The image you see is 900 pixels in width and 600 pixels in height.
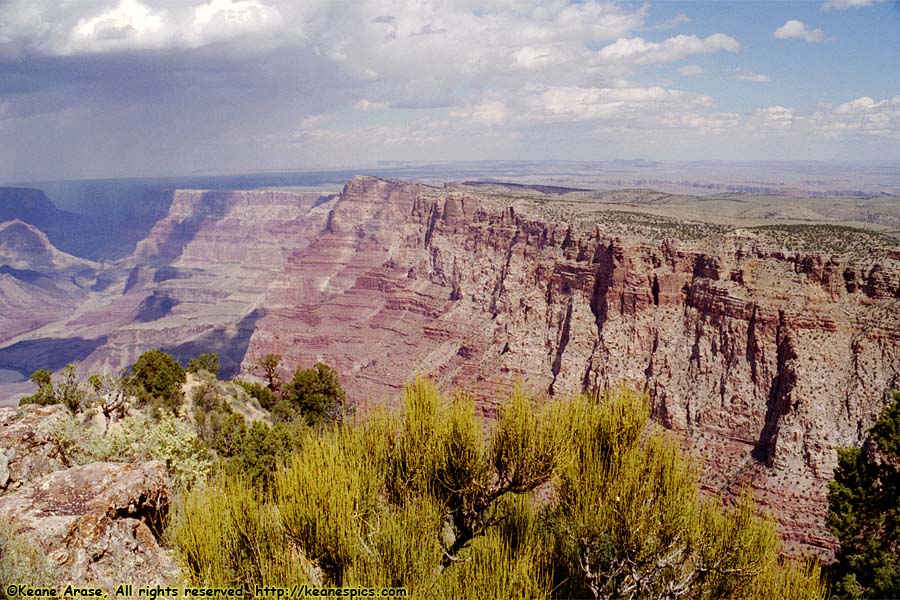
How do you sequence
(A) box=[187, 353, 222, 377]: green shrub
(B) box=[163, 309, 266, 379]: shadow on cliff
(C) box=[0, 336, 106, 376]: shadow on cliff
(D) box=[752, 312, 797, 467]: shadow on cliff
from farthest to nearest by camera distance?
(C) box=[0, 336, 106, 376]: shadow on cliff
(B) box=[163, 309, 266, 379]: shadow on cliff
(D) box=[752, 312, 797, 467]: shadow on cliff
(A) box=[187, 353, 222, 377]: green shrub

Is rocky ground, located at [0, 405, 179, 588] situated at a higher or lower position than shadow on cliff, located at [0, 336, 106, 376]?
higher

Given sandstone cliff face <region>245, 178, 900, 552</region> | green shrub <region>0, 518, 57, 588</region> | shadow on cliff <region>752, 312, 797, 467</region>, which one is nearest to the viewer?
green shrub <region>0, 518, 57, 588</region>

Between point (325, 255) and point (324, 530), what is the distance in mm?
158495

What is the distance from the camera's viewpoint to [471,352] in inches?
2926

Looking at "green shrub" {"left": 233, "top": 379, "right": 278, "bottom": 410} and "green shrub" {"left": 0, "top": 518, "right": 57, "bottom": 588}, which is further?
"green shrub" {"left": 233, "top": 379, "right": 278, "bottom": 410}

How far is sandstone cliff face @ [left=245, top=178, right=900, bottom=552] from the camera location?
127 ft

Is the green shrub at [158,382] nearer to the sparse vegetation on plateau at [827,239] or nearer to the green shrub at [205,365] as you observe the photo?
the green shrub at [205,365]

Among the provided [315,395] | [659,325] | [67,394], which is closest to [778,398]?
[659,325]

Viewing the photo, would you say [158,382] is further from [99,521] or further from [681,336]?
[681,336]

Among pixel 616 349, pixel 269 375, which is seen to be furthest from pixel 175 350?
pixel 616 349

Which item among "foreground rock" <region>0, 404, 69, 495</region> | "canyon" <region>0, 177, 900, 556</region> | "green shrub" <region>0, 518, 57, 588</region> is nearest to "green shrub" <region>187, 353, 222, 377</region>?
"canyon" <region>0, 177, 900, 556</region>

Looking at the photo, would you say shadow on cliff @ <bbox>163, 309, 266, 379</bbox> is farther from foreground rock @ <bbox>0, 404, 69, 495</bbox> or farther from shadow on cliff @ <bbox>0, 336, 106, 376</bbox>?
foreground rock @ <bbox>0, 404, 69, 495</bbox>

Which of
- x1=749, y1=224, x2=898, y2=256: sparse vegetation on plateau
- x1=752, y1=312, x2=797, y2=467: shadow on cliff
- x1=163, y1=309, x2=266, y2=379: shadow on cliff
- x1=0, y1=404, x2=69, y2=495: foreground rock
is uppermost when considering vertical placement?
x1=749, y1=224, x2=898, y2=256: sparse vegetation on plateau

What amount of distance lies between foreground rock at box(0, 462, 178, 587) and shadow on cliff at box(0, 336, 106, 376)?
7159 inches
